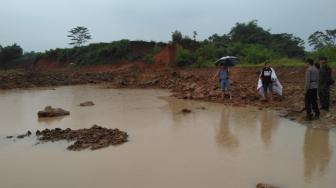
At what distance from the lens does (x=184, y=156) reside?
7.43 meters

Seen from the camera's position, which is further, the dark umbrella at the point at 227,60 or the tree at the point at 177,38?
the tree at the point at 177,38

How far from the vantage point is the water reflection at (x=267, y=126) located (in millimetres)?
8742

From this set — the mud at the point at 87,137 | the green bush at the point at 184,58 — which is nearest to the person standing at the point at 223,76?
the mud at the point at 87,137

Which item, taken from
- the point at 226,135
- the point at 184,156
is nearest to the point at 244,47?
the point at 226,135

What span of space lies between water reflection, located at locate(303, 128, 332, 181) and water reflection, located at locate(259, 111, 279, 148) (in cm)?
75

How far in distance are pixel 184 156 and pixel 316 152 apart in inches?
96.1

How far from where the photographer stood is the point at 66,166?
711 cm

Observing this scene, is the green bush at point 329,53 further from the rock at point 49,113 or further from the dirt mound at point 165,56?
the dirt mound at point 165,56

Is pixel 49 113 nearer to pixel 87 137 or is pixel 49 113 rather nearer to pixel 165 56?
pixel 87 137

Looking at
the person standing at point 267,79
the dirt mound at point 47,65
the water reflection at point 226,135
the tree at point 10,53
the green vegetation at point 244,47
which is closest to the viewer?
the water reflection at point 226,135

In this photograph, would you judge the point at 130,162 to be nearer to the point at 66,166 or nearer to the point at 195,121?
the point at 66,166

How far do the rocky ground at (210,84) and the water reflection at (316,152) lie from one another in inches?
34.5

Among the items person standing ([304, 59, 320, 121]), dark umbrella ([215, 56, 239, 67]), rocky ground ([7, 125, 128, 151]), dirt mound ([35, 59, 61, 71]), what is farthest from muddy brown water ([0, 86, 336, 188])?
dirt mound ([35, 59, 61, 71])

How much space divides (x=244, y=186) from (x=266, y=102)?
343 inches
